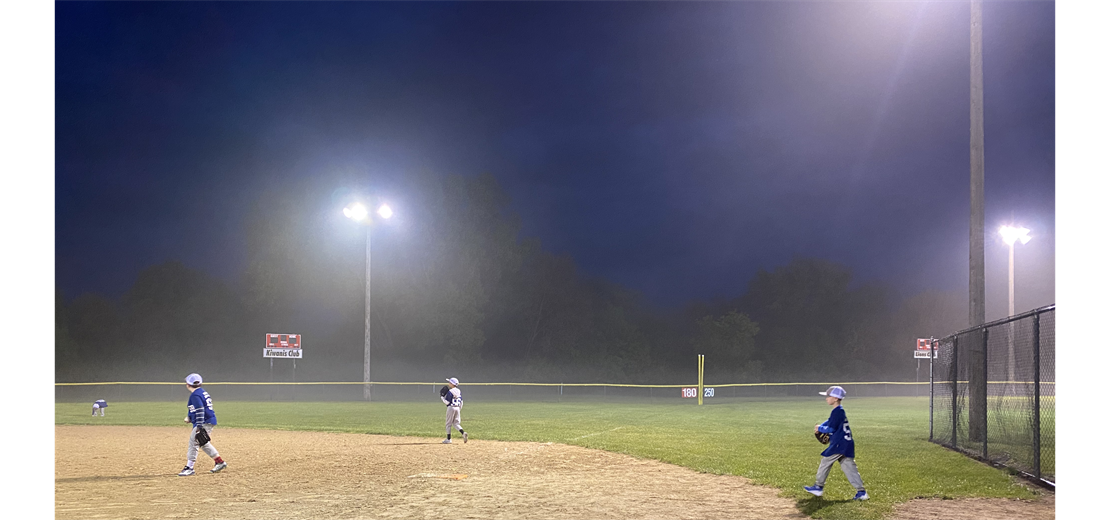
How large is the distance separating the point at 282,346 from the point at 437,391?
35.1 ft

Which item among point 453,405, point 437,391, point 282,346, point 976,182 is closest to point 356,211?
point 282,346

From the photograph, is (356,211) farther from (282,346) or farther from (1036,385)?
(1036,385)

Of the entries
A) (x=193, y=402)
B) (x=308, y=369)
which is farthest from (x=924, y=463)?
(x=308, y=369)

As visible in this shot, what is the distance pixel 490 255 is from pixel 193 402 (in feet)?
167

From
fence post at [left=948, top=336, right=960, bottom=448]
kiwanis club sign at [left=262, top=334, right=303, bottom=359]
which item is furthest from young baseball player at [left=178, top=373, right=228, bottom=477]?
kiwanis club sign at [left=262, top=334, right=303, bottom=359]

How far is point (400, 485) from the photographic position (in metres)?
12.8

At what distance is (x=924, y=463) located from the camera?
1522 cm

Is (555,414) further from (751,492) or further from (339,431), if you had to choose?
(751,492)

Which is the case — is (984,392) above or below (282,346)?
above

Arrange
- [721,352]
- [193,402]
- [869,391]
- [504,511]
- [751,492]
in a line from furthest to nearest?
[721,352] < [869,391] < [193,402] < [751,492] < [504,511]

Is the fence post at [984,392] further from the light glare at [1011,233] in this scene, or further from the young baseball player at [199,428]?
the light glare at [1011,233]

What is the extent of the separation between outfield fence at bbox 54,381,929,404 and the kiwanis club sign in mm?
2005

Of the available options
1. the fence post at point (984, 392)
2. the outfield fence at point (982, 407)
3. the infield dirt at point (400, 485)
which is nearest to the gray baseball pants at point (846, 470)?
the infield dirt at point (400, 485)
